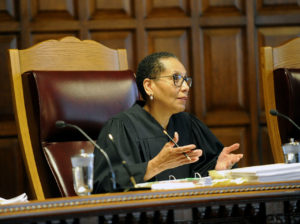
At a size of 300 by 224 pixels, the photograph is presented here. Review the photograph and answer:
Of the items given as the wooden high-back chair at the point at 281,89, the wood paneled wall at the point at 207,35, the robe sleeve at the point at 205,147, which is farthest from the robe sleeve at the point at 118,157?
the wood paneled wall at the point at 207,35

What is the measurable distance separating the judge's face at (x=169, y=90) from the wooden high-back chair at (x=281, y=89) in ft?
1.94

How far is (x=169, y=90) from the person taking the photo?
2.51 m

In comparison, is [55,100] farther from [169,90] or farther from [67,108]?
[169,90]


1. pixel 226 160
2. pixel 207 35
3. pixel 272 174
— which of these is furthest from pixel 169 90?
pixel 207 35

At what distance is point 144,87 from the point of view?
101 inches

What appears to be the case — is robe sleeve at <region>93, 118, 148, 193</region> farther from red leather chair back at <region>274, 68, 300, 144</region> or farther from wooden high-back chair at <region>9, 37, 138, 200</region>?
red leather chair back at <region>274, 68, 300, 144</region>

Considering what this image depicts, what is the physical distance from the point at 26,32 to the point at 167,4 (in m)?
0.96

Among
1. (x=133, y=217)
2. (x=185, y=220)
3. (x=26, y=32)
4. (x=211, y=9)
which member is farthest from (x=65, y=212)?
(x=211, y=9)

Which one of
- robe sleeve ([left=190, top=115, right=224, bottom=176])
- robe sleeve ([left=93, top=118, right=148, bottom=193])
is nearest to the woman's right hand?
robe sleeve ([left=93, top=118, right=148, bottom=193])

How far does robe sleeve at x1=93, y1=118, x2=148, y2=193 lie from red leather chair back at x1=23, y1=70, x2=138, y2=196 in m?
0.13

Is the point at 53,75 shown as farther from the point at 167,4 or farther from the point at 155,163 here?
the point at 167,4

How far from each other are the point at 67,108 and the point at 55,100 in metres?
0.06

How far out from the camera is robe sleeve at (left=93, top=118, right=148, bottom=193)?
6.57 feet

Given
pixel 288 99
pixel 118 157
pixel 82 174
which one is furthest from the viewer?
pixel 288 99
